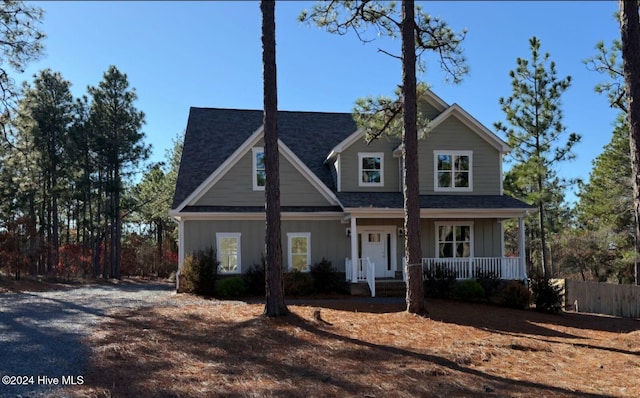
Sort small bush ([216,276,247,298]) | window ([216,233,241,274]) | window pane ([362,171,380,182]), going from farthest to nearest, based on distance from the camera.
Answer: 1. window pane ([362,171,380,182])
2. window ([216,233,241,274])
3. small bush ([216,276,247,298])

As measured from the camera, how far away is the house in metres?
18.8

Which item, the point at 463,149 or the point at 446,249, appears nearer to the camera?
the point at 446,249

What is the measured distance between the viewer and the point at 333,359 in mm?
7973

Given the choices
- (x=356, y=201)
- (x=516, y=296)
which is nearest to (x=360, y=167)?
(x=356, y=201)

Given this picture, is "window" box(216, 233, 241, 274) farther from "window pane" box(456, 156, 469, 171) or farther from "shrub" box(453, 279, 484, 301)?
"window pane" box(456, 156, 469, 171)

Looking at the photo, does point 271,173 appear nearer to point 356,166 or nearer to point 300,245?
point 300,245

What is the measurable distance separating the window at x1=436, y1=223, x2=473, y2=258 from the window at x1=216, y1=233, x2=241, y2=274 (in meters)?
8.03

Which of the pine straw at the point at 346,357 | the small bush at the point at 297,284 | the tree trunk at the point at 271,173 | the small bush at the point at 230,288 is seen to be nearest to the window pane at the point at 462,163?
the small bush at the point at 297,284

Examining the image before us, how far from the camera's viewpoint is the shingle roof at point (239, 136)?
2075 centimetres

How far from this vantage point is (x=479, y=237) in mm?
20625

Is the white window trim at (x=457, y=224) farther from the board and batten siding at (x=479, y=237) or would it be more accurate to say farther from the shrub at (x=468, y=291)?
the shrub at (x=468, y=291)

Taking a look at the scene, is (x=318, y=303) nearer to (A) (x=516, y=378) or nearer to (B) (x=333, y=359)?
(B) (x=333, y=359)

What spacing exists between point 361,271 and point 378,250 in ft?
5.44

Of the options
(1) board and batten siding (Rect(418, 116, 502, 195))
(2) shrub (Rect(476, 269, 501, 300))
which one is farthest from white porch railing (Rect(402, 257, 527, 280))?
(1) board and batten siding (Rect(418, 116, 502, 195))
